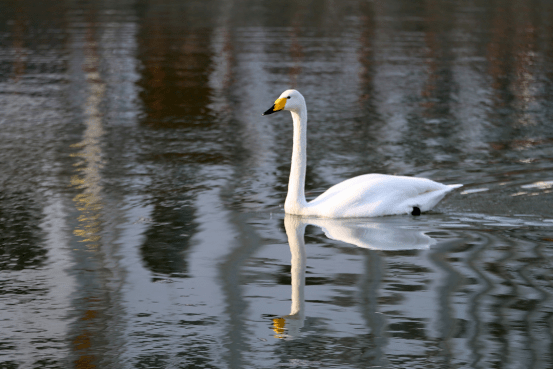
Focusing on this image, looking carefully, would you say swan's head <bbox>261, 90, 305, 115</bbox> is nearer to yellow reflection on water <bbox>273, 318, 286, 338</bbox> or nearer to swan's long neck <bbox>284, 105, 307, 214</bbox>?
swan's long neck <bbox>284, 105, 307, 214</bbox>

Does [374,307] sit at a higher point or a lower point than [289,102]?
lower

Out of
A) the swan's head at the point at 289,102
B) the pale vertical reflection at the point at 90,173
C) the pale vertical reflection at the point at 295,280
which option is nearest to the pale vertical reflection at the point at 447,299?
the pale vertical reflection at the point at 295,280

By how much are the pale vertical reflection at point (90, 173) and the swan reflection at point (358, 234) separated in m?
1.98

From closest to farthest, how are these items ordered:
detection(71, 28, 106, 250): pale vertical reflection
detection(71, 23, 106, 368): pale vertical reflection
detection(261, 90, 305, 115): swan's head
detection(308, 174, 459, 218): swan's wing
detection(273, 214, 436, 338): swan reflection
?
1. detection(71, 23, 106, 368): pale vertical reflection
2. detection(273, 214, 436, 338): swan reflection
3. detection(71, 28, 106, 250): pale vertical reflection
4. detection(308, 174, 459, 218): swan's wing
5. detection(261, 90, 305, 115): swan's head

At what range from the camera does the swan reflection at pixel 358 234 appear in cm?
835

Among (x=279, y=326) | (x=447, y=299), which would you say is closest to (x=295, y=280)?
(x=279, y=326)

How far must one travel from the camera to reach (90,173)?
476 inches

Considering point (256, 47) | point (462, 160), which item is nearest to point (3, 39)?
point (256, 47)

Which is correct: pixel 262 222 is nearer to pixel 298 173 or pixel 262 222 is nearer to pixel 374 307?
pixel 298 173

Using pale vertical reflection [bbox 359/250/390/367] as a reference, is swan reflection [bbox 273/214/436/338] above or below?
below

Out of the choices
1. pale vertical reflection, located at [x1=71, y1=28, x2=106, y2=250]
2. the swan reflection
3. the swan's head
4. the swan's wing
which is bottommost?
the swan reflection

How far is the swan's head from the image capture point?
962 cm

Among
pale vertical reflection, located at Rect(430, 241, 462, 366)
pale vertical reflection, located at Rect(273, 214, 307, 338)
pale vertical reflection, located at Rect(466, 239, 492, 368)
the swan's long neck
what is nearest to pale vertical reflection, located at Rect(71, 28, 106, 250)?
pale vertical reflection, located at Rect(273, 214, 307, 338)

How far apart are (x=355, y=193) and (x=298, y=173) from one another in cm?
68
